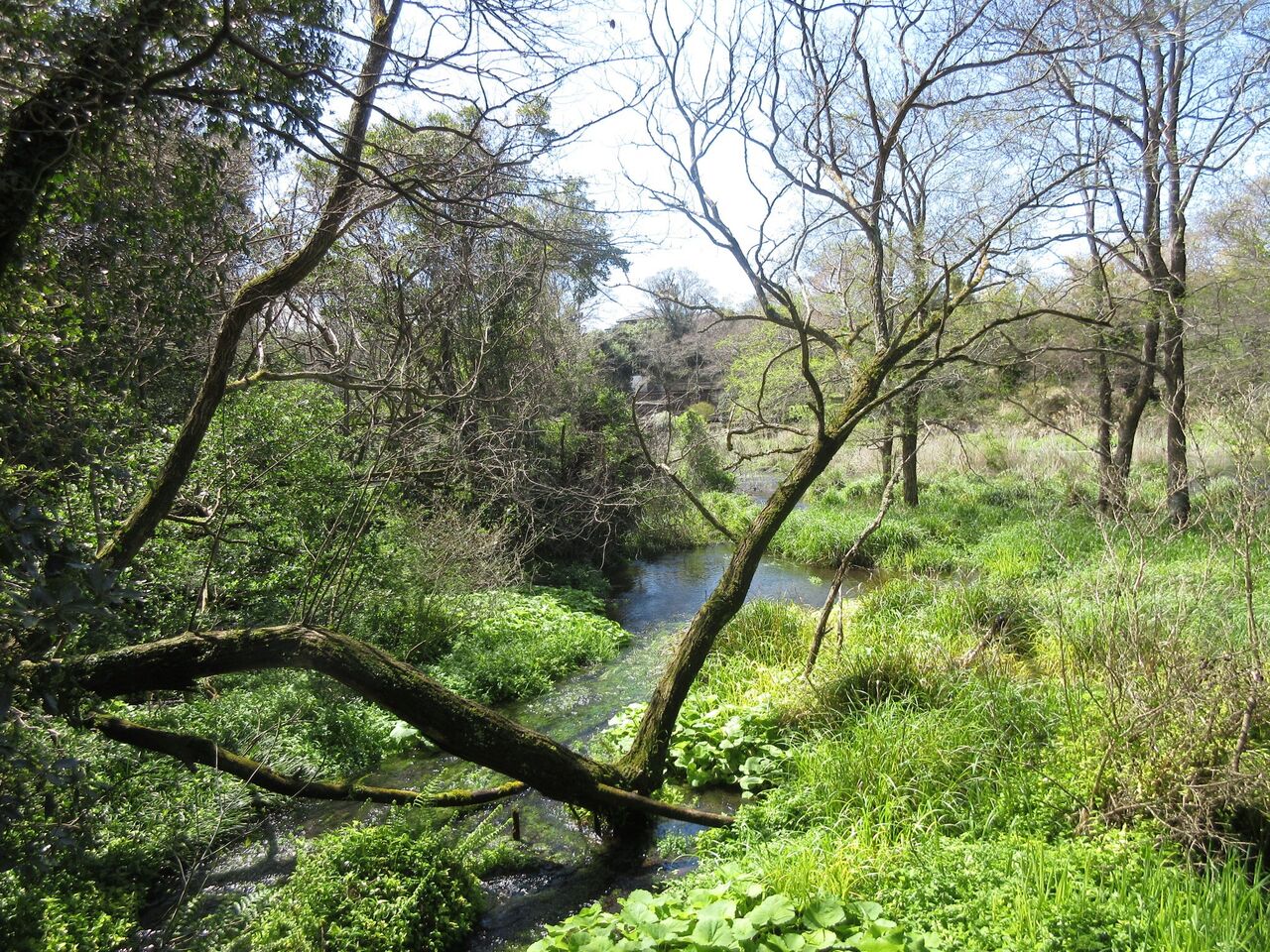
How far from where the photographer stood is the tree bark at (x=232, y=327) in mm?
4051

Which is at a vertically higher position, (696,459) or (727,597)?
(696,459)

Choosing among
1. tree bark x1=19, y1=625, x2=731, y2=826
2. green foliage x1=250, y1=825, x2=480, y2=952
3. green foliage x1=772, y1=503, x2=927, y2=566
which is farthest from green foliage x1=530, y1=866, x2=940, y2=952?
green foliage x1=772, y1=503, x2=927, y2=566

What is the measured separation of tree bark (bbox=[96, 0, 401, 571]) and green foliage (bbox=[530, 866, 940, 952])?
10.2 ft

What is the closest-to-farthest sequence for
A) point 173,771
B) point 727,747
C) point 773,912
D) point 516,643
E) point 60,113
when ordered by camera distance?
point 60,113 < point 773,912 < point 173,771 < point 727,747 < point 516,643

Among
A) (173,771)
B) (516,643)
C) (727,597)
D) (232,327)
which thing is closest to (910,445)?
(516,643)

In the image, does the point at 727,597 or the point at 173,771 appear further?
the point at 727,597

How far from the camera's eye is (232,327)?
4316mm

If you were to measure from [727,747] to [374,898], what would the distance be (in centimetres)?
253

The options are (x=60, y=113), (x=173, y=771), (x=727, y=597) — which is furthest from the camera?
(x=727, y=597)

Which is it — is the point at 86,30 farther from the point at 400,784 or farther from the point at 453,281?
the point at 453,281

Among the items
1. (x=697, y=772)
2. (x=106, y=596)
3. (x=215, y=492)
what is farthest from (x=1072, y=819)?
(x=215, y=492)

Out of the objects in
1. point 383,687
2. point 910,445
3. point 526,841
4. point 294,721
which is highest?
point 910,445

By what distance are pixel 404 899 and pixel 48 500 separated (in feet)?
8.07

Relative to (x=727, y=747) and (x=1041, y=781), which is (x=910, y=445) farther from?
(x=1041, y=781)
